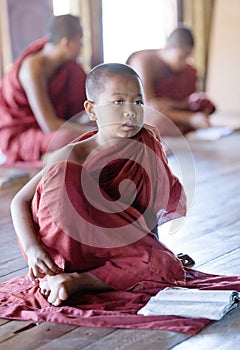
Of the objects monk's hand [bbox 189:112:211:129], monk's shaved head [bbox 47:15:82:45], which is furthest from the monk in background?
monk's hand [bbox 189:112:211:129]

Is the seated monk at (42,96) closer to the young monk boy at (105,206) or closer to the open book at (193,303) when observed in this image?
the young monk boy at (105,206)

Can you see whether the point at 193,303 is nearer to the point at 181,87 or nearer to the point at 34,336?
the point at 34,336


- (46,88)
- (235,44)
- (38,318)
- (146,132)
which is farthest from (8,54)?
(38,318)

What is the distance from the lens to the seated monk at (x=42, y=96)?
12.8ft

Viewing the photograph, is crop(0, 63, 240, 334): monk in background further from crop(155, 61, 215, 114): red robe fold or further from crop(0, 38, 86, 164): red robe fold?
crop(155, 61, 215, 114): red robe fold

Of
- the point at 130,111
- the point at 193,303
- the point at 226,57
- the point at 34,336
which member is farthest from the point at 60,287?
the point at 226,57

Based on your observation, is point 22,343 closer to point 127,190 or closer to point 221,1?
point 127,190

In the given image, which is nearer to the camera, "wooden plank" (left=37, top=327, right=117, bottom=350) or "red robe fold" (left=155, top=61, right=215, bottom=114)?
"wooden plank" (left=37, top=327, right=117, bottom=350)

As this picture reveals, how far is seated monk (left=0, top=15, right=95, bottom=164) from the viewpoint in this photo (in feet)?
12.8

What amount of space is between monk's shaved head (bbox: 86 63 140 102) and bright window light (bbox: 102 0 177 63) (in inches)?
155

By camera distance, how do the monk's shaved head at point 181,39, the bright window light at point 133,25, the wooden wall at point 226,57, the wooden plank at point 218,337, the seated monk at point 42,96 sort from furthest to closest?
the wooden wall at point 226,57
the bright window light at point 133,25
the monk's shaved head at point 181,39
the seated monk at point 42,96
the wooden plank at point 218,337

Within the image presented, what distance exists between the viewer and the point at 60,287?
190 centimetres

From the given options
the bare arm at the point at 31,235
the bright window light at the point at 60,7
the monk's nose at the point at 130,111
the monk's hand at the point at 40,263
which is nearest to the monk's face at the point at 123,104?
the monk's nose at the point at 130,111

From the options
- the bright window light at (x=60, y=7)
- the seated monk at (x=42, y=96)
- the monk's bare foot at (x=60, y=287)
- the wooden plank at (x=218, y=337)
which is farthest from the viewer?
the bright window light at (x=60, y=7)
